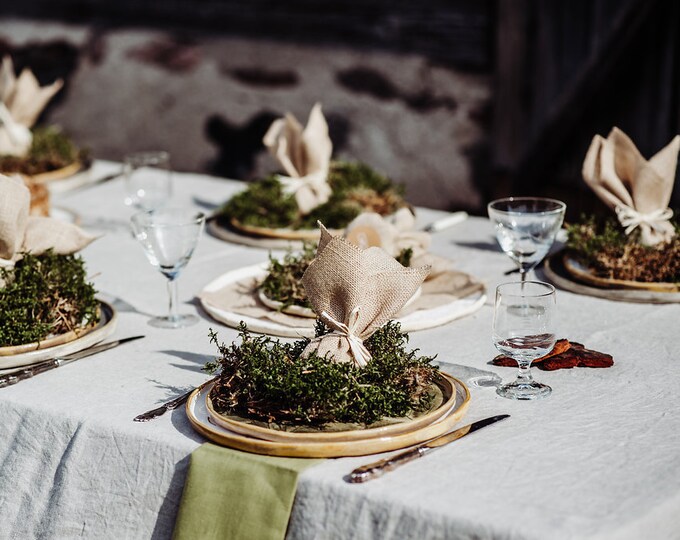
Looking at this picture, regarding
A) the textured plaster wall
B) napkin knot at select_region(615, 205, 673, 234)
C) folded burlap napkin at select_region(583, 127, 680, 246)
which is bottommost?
the textured plaster wall

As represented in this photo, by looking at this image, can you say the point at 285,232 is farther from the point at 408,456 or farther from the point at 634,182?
the point at 408,456

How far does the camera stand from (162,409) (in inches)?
54.7

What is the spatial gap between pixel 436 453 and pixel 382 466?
84 millimetres

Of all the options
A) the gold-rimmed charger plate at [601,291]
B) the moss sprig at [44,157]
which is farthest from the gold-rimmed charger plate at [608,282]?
the moss sprig at [44,157]

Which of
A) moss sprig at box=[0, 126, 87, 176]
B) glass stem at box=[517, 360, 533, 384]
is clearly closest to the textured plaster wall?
moss sprig at box=[0, 126, 87, 176]

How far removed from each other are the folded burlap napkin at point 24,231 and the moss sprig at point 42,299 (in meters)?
0.02

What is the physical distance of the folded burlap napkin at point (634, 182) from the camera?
192 centimetres

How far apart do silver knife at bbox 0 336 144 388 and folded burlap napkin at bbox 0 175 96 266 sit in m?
0.19

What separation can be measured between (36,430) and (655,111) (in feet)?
9.57

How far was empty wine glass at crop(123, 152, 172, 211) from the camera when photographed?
252 centimetres

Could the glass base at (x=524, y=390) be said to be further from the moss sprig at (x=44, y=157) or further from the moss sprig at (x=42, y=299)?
the moss sprig at (x=44, y=157)

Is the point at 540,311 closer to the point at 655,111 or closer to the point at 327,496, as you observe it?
the point at 327,496

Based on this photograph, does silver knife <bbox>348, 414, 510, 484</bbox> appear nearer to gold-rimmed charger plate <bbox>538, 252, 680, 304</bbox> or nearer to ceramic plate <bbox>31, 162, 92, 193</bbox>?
gold-rimmed charger plate <bbox>538, 252, 680, 304</bbox>

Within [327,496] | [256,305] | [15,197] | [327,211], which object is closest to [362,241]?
[256,305]
